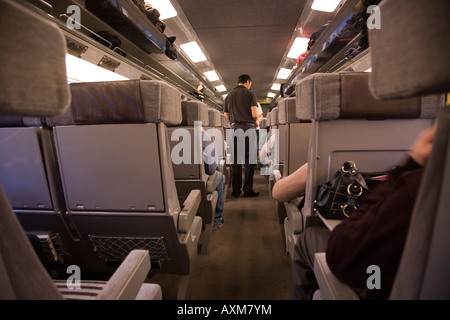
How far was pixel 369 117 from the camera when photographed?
121 cm

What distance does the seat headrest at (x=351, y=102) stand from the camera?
1.14 metres

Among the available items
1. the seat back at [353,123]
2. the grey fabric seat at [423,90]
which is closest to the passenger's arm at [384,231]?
the grey fabric seat at [423,90]

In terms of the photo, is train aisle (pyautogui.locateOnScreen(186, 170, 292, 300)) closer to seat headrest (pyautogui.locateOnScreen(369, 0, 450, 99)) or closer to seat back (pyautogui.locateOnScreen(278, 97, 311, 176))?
seat back (pyautogui.locateOnScreen(278, 97, 311, 176))

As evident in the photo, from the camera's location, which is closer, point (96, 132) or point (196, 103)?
point (96, 132)

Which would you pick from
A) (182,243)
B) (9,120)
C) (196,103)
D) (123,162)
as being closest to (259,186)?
(196,103)

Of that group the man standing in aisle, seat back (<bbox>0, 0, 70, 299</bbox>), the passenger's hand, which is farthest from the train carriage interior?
the man standing in aisle

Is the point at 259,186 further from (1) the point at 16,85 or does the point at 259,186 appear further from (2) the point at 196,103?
(1) the point at 16,85

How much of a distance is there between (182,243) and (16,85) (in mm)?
1207

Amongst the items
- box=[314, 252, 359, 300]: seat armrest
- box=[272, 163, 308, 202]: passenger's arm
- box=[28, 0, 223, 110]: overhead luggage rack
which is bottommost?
box=[314, 252, 359, 300]: seat armrest

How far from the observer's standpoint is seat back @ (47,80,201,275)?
1.11m

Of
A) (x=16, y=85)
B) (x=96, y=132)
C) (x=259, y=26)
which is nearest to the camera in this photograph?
(x=16, y=85)

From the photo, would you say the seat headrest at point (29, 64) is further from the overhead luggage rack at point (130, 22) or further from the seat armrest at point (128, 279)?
the overhead luggage rack at point (130, 22)
